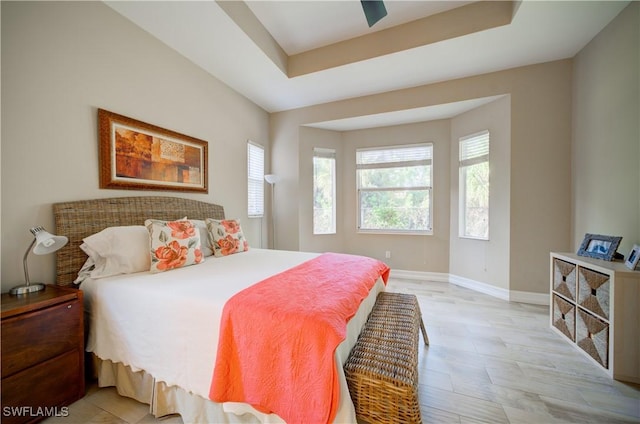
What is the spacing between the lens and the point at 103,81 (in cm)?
200

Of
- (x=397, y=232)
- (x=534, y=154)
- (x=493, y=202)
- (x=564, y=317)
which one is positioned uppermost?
(x=534, y=154)

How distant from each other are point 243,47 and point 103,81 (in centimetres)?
130

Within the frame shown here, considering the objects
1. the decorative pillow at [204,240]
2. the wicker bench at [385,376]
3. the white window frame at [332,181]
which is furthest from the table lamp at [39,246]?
the white window frame at [332,181]

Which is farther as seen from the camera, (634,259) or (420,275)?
(420,275)

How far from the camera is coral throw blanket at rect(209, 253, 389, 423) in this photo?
1.04 metres

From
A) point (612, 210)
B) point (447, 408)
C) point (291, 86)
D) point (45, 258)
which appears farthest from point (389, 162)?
point (45, 258)

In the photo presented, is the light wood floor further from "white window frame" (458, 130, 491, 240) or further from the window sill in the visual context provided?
the window sill

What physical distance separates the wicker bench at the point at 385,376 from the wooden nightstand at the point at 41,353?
5.51ft

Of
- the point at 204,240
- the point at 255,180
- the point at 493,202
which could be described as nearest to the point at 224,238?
the point at 204,240

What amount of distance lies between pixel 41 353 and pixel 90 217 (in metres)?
0.95

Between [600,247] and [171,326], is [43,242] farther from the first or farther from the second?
[600,247]

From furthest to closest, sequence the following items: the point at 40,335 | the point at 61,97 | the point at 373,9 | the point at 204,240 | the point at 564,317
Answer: the point at 204,240
the point at 564,317
the point at 61,97
the point at 373,9
the point at 40,335

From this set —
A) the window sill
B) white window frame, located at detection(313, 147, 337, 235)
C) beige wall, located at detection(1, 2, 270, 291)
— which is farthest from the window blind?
beige wall, located at detection(1, 2, 270, 291)

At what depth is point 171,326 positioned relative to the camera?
1.37 m
